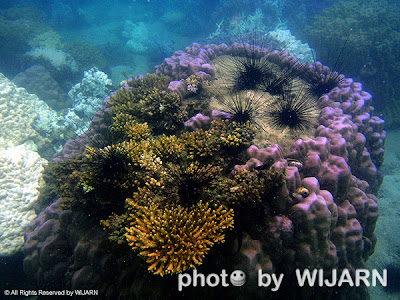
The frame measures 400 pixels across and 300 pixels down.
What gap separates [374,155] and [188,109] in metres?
6.24

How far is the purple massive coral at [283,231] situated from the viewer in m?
3.13

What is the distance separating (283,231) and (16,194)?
Answer: 816 centimetres

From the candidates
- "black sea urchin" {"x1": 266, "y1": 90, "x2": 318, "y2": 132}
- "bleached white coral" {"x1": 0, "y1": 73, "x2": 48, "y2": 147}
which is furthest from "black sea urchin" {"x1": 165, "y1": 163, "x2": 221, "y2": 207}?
"bleached white coral" {"x1": 0, "y1": 73, "x2": 48, "y2": 147}

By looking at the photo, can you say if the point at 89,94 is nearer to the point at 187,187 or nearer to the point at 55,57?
the point at 55,57

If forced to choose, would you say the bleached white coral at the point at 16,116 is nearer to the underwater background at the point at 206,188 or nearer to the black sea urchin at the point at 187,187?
the underwater background at the point at 206,188

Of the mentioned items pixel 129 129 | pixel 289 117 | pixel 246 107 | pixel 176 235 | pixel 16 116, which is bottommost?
pixel 176 235

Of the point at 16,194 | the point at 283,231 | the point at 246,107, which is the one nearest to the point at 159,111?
the point at 246,107

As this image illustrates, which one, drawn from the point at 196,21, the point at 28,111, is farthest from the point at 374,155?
the point at 196,21

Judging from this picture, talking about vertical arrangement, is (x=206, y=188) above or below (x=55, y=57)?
below

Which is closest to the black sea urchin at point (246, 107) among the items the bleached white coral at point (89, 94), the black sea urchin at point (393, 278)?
the black sea urchin at point (393, 278)

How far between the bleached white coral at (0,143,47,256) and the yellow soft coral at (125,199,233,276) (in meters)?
5.45

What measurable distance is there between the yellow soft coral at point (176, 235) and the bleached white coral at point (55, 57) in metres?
17.6

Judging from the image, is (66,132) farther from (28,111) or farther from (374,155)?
(374,155)

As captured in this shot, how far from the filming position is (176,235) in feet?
8.24
